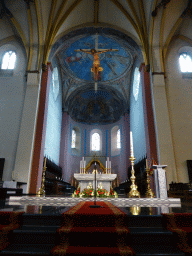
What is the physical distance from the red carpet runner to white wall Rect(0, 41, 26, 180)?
795cm

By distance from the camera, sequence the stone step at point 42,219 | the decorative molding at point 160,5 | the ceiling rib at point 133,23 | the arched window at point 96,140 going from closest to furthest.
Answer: the stone step at point 42,219, the decorative molding at point 160,5, the ceiling rib at point 133,23, the arched window at point 96,140

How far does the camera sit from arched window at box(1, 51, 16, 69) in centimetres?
1202

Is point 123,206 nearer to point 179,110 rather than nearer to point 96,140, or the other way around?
point 179,110

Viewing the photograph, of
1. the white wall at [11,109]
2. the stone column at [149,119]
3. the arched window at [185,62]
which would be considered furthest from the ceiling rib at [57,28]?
the arched window at [185,62]

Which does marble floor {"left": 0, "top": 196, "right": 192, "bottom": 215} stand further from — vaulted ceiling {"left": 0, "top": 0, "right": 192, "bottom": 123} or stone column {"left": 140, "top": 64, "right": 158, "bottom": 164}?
vaulted ceiling {"left": 0, "top": 0, "right": 192, "bottom": 123}

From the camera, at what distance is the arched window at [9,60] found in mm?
12018

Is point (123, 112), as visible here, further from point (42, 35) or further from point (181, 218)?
point (181, 218)

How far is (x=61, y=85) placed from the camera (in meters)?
17.6

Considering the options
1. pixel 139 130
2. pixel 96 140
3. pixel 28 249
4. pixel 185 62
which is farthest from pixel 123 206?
pixel 96 140

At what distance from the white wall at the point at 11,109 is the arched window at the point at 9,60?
350 mm

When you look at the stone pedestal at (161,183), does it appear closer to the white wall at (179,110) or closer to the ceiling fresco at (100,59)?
the white wall at (179,110)

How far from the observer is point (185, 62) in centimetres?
1173

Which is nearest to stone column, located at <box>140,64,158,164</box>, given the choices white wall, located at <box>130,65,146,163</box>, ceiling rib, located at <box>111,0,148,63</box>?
ceiling rib, located at <box>111,0,148,63</box>

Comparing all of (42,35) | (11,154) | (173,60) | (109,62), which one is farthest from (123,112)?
(11,154)
